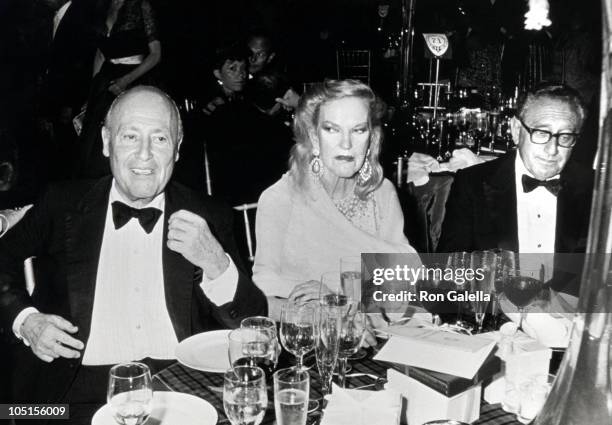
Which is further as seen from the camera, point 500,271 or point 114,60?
point 114,60

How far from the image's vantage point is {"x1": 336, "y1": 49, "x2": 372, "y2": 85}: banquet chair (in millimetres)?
9219

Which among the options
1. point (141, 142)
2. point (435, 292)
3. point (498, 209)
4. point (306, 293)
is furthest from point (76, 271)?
point (498, 209)

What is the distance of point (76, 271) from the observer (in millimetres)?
1894

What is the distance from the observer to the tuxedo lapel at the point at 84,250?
1.87 metres

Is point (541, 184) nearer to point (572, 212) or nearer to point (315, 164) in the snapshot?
point (572, 212)

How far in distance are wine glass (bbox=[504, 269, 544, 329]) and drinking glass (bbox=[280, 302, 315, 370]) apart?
54 centimetres

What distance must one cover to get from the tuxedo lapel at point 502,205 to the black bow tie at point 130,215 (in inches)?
56.6

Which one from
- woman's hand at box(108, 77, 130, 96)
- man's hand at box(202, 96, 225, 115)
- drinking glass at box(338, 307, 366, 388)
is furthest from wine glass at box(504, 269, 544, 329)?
man's hand at box(202, 96, 225, 115)

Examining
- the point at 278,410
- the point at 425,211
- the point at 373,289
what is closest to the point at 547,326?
the point at 373,289

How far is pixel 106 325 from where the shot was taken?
1.91 m

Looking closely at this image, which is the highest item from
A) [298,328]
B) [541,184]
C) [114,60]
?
[114,60]

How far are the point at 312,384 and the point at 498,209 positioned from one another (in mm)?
1513

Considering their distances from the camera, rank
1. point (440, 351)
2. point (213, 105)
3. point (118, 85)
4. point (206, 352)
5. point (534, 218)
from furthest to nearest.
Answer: point (213, 105)
point (118, 85)
point (534, 218)
point (206, 352)
point (440, 351)

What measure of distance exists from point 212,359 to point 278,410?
1.44 ft
